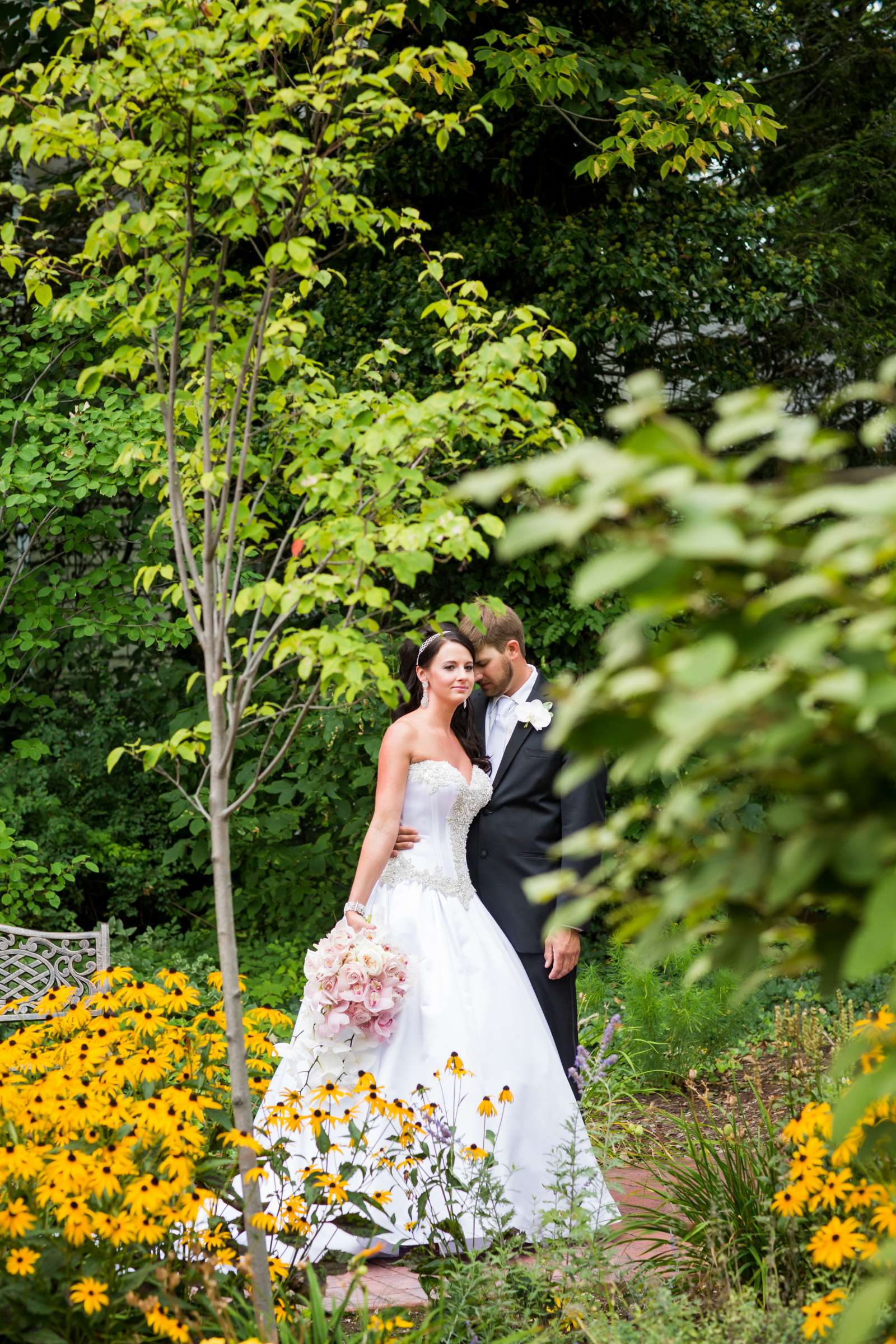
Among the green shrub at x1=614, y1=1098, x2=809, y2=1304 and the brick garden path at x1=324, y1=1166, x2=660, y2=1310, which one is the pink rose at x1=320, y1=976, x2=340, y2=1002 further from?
the green shrub at x1=614, y1=1098, x2=809, y2=1304

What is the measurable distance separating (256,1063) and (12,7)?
592 centimetres

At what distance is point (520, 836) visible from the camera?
14.1 ft

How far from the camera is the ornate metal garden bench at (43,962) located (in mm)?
4977

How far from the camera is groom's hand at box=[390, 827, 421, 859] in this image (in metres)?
4.10

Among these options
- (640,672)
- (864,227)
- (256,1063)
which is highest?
(864,227)

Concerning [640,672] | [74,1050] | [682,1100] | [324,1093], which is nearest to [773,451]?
[640,672]

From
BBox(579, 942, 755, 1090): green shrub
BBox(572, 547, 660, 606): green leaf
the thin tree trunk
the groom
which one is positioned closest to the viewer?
BBox(572, 547, 660, 606): green leaf

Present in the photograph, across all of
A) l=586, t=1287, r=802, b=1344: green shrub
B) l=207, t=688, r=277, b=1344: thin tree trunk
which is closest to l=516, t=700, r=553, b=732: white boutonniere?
l=207, t=688, r=277, b=1344: thin tree trunk

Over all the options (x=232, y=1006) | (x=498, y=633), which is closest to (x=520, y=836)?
(x=498, y=633)

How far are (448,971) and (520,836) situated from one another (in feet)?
1.90

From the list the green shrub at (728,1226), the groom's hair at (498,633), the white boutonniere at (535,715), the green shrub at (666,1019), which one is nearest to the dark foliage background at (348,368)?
the green shrub at (666,1019)

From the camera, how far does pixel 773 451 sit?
131cm

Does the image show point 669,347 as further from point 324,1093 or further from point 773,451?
point 773,451

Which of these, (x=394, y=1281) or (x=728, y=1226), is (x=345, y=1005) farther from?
(x=728, y=1226)
